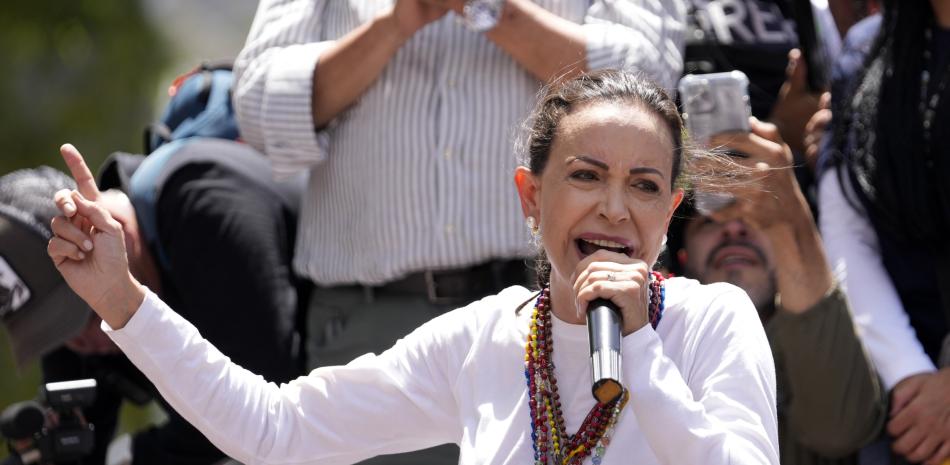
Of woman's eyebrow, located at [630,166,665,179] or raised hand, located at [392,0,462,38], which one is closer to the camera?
woman's eyebrow, located at [630,166,665,179]

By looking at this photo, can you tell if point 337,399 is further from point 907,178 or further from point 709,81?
point 907,178

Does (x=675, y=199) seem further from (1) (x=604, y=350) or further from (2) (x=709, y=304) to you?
(1) (x=604, y=350)

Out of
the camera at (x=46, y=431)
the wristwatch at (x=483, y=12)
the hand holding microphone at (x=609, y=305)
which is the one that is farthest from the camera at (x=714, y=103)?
the camera at (x=46, y=431)

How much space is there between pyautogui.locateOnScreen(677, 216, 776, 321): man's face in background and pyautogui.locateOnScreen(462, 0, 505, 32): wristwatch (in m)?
0.93

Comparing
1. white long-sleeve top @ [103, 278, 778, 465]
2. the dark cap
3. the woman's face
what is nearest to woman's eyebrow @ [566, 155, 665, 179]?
the woman's face

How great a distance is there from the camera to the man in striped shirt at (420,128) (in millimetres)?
3867

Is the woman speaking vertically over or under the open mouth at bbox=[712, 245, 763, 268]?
over

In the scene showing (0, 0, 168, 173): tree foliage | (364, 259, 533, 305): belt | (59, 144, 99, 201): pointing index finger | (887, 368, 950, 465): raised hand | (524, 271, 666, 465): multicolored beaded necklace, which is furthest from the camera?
(0, 0, 168, 173): tree foliage

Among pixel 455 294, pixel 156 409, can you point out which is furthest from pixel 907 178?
pixel 156 409

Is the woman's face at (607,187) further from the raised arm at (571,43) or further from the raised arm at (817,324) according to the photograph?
the raised arm at (817,324)

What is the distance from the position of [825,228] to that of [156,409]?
623cm

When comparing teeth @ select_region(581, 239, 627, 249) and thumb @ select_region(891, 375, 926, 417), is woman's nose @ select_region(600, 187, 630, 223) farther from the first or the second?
thumb @ select_region(891, 375, 926, 417)

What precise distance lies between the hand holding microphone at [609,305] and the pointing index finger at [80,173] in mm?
1015

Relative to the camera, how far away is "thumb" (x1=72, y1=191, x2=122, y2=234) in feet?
9.36
